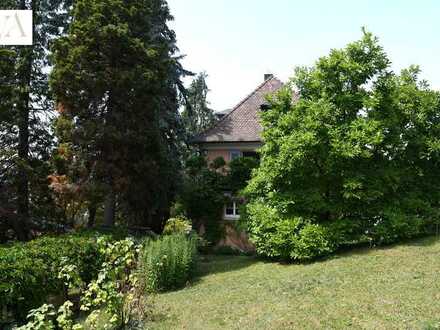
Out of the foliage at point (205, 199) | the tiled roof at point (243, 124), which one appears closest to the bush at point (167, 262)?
the foliage at point (205, 199)

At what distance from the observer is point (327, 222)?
51.1 ft

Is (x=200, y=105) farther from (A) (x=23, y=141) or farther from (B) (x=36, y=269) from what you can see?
(B) (x=36, y=269)

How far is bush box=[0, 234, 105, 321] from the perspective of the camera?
813cm

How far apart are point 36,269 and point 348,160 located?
1056 cm

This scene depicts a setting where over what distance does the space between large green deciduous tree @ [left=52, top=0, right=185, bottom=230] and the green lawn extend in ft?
16.0

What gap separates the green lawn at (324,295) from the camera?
26.3 ft

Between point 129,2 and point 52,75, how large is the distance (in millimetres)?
4363

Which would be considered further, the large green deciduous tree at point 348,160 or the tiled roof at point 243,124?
the tiled roof at point 243,124

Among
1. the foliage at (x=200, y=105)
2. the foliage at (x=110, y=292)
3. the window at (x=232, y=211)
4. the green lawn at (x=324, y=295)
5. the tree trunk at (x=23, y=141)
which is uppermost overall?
the foliage at (x=200, y=105)

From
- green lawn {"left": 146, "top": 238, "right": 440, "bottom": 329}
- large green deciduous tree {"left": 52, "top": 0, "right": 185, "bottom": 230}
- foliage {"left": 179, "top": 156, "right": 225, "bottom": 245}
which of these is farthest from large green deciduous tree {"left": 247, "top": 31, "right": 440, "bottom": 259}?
foliage {"left": 179, "top": 156, "right": 225, "bottom": 245}

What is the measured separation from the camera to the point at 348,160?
1529 cm

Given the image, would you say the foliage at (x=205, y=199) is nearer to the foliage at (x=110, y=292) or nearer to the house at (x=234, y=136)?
the house at (x=234, y=136)

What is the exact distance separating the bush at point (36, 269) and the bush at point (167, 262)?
56.5 inches

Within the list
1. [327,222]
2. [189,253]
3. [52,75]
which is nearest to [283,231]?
[327,222]
